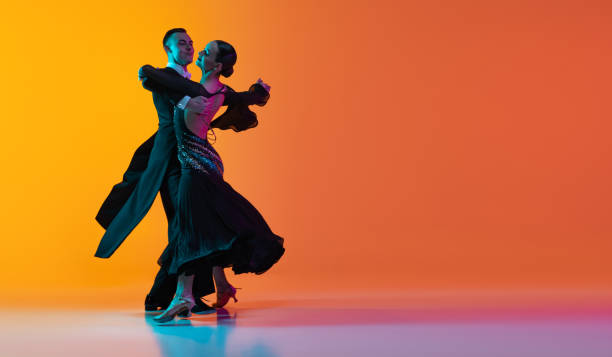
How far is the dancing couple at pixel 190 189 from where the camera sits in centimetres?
421

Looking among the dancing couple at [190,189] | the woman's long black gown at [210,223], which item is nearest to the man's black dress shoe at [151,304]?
the dancing couple at [190,189]

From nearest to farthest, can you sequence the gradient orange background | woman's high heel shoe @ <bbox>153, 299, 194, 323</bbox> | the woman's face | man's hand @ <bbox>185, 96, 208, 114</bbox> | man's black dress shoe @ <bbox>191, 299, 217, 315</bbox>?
woman's high heel shoe @ <bbox>153, 299, 194, 323</bbox>
man's hand @ <bbox>185, 96, 208, 114</bbox>
the woman's face
man's black dress shoe @ <bbox>191, 299, 217, 315</bbox>
the gradient orange background

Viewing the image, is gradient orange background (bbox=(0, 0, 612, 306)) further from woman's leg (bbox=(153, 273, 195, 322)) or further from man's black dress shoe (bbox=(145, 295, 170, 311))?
woman's leg (bbox=(153, 273, 195, 322))

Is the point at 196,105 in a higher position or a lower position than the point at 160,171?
higher

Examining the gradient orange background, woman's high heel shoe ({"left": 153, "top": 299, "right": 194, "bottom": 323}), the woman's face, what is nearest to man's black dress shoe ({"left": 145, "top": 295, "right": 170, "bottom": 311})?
woman's high heel shoe ({"left": 153, "top": 299, "right": 194, "bottom": 323})

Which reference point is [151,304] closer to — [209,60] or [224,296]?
[224,296]

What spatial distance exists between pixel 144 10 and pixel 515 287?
404 cm

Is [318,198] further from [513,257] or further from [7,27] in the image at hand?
[7,27]

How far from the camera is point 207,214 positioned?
4246mm

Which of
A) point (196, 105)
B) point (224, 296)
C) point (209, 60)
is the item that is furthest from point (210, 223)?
point (209, 60)

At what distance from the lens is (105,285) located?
241 inches

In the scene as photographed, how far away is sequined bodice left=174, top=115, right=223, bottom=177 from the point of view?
4.34 metres

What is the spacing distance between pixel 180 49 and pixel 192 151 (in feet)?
1.82

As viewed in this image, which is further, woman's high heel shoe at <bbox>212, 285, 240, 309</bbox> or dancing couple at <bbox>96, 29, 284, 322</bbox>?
woman's high heel shoe at <bbox>212, 285, 240, 309</bbox>
